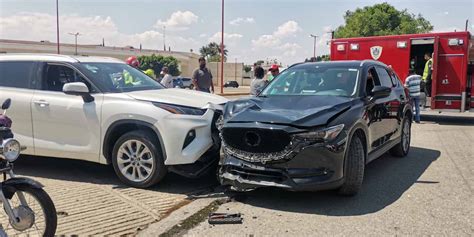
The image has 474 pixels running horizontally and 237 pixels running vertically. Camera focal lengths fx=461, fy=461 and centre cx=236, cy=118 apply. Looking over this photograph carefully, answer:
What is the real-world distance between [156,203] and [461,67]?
1073cm

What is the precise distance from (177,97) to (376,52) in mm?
9856

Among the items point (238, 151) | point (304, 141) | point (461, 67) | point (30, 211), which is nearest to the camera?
point (30, 211)

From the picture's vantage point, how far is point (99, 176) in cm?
643

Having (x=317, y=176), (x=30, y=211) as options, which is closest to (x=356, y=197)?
(x=317, y=176)

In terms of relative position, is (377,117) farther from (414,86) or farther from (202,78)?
(414,86)

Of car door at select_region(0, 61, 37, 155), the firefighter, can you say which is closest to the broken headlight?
car door at select_region(0, 61, 37, 155)

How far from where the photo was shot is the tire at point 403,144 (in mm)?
7749

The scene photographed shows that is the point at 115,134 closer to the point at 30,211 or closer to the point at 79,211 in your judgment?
the point at 79,211

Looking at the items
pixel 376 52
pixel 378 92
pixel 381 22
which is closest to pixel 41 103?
pixel 378 92

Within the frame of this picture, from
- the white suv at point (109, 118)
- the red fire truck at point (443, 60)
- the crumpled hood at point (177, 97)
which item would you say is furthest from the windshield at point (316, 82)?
the red fire truck at point (443, 60)

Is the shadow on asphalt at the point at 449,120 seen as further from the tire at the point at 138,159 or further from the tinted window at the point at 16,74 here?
the tinted window at the point at 16,74

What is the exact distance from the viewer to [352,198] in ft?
17.4

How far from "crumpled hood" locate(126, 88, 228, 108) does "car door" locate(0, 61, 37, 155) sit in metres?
1.52

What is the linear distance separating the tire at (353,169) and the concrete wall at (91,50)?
180 ft
